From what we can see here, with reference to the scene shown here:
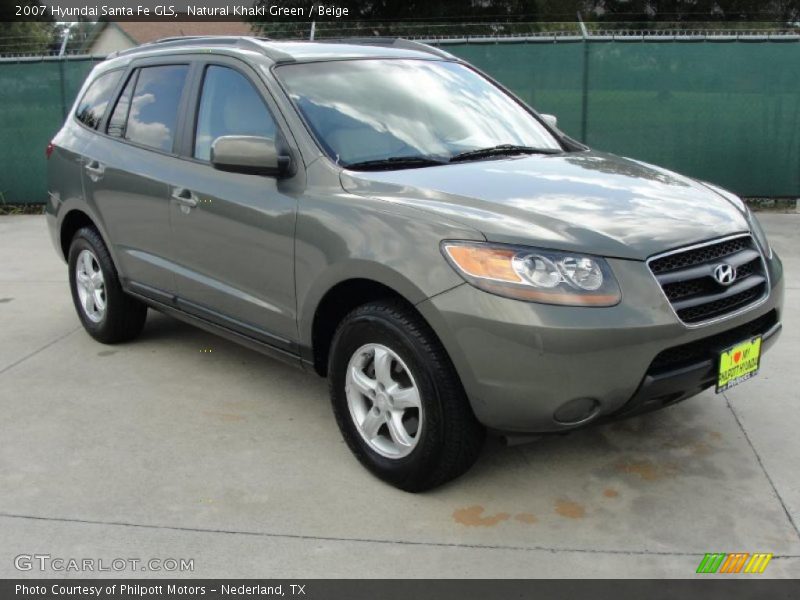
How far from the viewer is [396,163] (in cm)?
388

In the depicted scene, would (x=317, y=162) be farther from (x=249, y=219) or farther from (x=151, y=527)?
(x=151, y=527)

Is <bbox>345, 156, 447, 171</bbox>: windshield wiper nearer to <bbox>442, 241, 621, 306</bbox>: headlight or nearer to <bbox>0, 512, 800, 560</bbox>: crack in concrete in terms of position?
<bbox>442, 241, 621, 306</bbox>: headlight

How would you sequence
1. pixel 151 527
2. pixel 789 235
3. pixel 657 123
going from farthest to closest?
pixel 657 123, pixel 789 235, pixel 151 527

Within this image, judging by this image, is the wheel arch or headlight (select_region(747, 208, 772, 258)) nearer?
the wheel arch

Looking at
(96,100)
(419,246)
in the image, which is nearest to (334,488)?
(419,246)

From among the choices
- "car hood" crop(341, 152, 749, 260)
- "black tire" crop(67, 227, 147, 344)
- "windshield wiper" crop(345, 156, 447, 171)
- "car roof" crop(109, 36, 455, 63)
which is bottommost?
"black tire" crop(67, 227, 147, 344)

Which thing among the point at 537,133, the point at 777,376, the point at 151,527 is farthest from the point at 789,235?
the point at 151,527

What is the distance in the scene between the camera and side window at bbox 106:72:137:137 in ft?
16.8

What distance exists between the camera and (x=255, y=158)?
375 centimetres

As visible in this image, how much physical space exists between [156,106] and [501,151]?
6.44 feet

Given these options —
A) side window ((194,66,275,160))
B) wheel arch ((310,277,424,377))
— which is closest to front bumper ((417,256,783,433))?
wheel arch ((310,277,424,377))

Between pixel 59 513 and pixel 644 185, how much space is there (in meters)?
2.73

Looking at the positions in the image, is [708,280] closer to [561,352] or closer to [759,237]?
[759,237]
